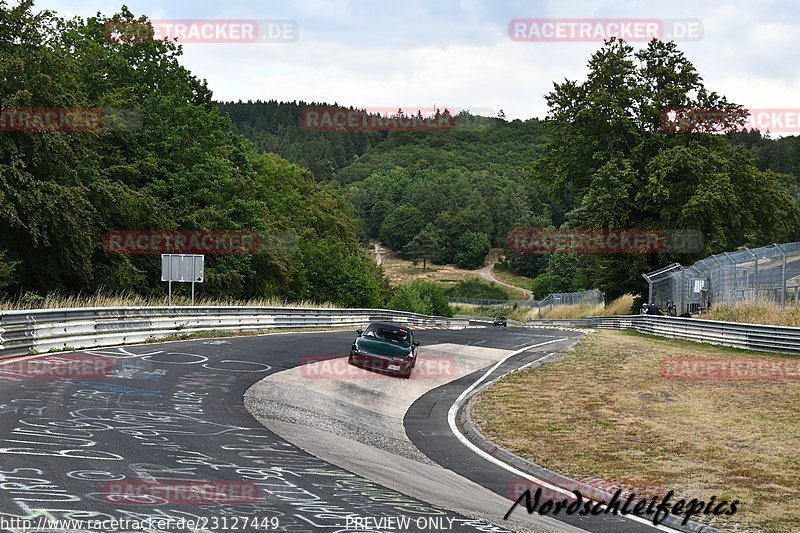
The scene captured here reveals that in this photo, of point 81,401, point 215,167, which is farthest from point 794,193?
point 81,401

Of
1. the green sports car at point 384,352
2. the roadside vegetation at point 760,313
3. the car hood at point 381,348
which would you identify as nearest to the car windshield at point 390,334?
the green sports car at point 384,352

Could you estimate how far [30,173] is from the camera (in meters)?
40.0

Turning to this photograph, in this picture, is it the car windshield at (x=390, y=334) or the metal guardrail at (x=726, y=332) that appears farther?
the metal guardrail at (x=726, y=332)

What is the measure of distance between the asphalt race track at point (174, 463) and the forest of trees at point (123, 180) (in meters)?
22.6

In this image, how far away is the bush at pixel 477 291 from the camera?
544 ft

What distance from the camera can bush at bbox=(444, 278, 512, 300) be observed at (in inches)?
6531

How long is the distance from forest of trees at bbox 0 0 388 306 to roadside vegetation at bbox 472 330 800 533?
24253mm

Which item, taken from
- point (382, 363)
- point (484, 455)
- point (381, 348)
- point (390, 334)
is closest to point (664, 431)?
point (484, 455)

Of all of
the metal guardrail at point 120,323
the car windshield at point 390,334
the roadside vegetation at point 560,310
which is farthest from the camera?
the roadside vegetation at point 560,310

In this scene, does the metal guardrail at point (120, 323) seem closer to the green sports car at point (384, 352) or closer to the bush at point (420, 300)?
the green sports car at point (384, 352)

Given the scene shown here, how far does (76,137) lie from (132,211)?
17.4 feet

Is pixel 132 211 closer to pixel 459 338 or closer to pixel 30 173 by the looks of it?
pixel 30 173

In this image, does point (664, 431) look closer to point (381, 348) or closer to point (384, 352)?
point (384, 352)

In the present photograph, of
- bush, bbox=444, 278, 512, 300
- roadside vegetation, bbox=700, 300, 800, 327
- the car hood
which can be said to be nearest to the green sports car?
the car hood
